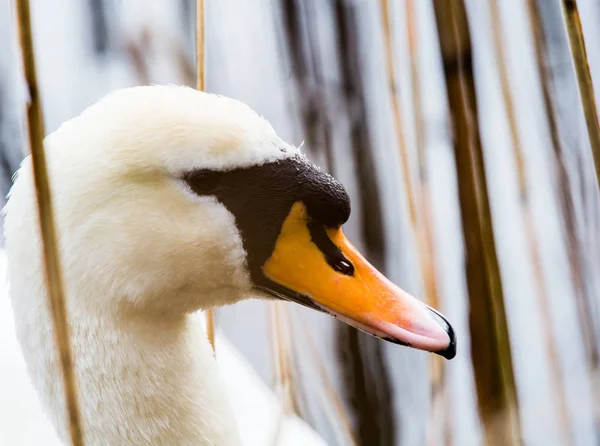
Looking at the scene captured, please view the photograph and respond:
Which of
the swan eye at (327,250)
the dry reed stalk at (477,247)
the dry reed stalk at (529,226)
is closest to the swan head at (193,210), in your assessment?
the swan eye at (327,250)

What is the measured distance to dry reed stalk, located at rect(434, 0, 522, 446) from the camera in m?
0.92

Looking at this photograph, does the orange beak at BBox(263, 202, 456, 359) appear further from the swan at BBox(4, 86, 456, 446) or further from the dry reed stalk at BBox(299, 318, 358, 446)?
the dry reed stalk at BBox(299, 318, 358, 446)

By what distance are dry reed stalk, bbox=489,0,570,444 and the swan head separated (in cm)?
21

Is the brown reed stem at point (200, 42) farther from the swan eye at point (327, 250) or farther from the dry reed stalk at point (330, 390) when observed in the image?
the dry reed stalk at point (330, 390)

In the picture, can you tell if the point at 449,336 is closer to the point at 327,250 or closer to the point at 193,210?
the point at 327,250

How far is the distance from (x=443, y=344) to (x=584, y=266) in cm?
35

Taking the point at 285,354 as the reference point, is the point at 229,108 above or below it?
above

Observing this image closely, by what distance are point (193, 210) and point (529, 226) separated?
0.54 meters

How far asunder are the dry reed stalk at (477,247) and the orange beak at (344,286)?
0.10 meters

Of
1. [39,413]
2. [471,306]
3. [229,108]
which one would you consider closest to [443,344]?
[471,306]

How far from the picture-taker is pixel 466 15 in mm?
979

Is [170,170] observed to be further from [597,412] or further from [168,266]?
[597,412]

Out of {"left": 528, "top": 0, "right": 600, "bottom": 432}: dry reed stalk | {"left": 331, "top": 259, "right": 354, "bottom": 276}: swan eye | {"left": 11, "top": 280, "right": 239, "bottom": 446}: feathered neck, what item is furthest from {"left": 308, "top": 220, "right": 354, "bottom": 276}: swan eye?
{"left": 528, "top": 0, "right": 600, "bottom": 432}: dry reed stalk

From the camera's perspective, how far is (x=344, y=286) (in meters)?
1.10
